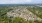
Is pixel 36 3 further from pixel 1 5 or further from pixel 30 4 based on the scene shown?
pixel 1 5

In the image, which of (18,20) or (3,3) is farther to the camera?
(3,3)

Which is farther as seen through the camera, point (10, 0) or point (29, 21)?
point (10, 0)

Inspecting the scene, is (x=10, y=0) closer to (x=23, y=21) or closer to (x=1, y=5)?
(x=1, y=5)

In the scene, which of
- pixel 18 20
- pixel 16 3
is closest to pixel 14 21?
pixel 18 20

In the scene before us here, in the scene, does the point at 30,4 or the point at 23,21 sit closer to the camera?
the point at 23,21

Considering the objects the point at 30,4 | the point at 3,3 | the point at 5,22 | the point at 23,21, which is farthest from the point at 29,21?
the point at 3,3

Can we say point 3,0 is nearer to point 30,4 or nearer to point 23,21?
point 30,4

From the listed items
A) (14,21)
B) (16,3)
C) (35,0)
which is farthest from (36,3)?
(14,21)
